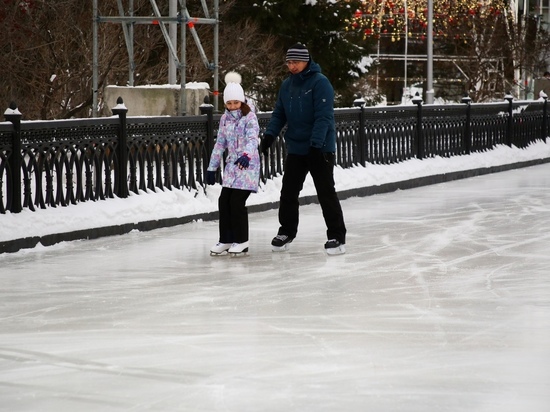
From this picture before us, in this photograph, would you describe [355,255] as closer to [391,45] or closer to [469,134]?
[469,134]

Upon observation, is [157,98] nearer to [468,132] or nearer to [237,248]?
[237,248]

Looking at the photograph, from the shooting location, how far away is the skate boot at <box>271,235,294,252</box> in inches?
474

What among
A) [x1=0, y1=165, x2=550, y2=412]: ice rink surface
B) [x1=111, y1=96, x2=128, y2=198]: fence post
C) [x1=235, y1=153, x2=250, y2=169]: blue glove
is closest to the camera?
[x1=0, y1=165, x2=550, y2=412]: ice rink surface

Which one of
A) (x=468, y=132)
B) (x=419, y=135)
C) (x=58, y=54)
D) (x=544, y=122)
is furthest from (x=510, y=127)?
(x=58, y=54)

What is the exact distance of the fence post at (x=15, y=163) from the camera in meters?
12.5

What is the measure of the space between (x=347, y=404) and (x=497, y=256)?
5947 millimetres

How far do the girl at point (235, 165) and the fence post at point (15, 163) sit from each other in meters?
2.08

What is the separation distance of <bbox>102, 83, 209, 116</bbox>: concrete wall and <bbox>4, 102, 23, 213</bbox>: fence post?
598cm

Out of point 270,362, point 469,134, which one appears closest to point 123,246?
point 270,362

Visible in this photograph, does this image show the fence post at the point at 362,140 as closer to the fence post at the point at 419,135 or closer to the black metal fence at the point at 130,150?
the black metal fence at the point at 130,150

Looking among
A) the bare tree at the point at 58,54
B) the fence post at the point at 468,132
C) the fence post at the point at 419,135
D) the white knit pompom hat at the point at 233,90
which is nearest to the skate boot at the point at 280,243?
the white knit pompom hat at the point at 233,90

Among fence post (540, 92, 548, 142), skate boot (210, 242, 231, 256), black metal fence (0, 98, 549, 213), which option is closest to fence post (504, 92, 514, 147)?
fence post (540, 92, 548, 142)

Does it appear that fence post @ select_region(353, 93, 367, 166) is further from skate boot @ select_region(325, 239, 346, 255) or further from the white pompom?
the white pompom

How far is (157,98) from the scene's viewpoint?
18.8 m
